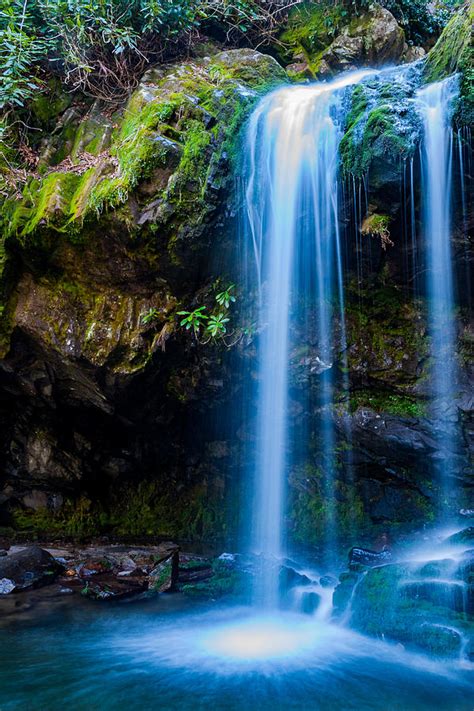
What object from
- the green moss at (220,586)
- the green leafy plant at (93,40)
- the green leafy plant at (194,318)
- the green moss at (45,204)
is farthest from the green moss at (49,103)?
the green moss at (220,586)

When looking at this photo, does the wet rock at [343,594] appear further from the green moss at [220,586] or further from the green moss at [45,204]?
the green moss at [45,204]

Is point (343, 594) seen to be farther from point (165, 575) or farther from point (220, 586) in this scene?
point (165, 575)

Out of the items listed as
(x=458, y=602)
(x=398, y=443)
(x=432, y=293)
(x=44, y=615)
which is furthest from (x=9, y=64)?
(x=458, y=602)

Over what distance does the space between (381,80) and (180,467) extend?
291 inches

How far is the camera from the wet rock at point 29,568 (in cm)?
645

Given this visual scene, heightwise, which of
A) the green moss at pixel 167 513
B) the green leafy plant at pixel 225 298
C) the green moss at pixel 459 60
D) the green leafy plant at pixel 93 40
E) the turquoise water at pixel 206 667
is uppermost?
the green leafy plant at pixel 93 40

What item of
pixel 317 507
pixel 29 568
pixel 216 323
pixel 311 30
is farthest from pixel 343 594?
pixel 311 30

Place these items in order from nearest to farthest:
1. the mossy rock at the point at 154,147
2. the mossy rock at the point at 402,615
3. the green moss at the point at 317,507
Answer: the mossy rock at the point at 402,615 → the mossy rock at the point at 154,147 → the green moss at the point at 317,507

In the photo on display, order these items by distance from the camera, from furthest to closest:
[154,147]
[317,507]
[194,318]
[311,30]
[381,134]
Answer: [311,30] < [317,507] < [194,318] < [154,147] < [381,134]

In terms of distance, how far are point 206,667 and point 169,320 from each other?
4365 mm

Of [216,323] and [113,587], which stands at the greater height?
[216,323]

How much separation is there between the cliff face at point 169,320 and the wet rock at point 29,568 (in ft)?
6.20

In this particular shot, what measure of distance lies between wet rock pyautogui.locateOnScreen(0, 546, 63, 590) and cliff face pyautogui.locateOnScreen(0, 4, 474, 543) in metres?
1.89

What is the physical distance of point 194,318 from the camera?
23.1 feet
